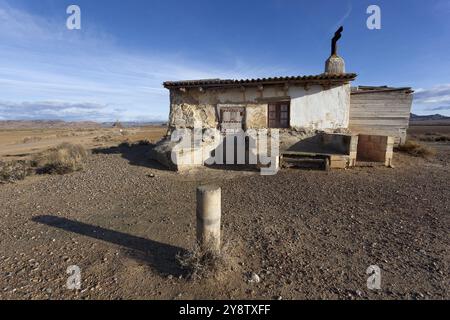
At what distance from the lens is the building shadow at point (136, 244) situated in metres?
3.35

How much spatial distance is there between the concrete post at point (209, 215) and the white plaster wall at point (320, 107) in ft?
26.1

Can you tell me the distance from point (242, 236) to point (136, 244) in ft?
5.55

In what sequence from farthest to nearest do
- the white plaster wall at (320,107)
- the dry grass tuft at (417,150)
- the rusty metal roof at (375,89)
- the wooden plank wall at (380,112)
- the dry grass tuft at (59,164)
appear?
the dry grass tuft at (417,150) < the wooden plank wall at (380,112) < the rusty metal roof at (375,89) < the white plaster wall at (320,107) < the dry grass tuft at (59,164)

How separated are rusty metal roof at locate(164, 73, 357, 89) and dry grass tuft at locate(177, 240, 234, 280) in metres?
8.38

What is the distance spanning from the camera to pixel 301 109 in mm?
10320

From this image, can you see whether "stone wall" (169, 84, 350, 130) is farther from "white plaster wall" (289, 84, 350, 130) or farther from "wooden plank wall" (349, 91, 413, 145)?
"wooden plank wall" (349, 91, 413, 145)

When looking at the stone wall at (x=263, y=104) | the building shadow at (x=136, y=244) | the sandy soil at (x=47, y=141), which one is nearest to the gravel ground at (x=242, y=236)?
the building shadow at (x=136, y=244)

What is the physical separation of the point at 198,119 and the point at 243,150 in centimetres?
294

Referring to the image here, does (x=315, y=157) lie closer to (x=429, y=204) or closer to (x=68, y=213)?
(x=429, y=204)

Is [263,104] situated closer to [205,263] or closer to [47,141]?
[205,263]

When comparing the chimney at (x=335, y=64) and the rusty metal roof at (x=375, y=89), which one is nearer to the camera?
the rusty metal roof at (x=375, y=89)

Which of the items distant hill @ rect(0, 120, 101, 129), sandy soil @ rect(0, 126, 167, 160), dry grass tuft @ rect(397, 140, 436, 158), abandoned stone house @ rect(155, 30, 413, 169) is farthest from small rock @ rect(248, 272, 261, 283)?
distant hill @ rect(0, 120, 101, 129)

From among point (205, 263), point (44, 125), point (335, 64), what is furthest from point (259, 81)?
point (44, 125)

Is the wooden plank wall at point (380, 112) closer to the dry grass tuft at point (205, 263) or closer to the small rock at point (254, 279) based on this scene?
the small rock at point (254, 279)
